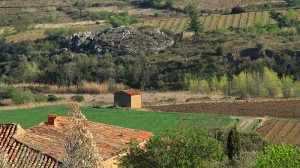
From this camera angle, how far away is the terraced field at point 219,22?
10716 centimetres

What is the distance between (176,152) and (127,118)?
3311 centimetres

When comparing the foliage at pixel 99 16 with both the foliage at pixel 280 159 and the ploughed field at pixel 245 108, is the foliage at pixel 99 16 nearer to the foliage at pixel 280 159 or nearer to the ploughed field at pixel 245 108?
the ploughed field at pixel 245 108

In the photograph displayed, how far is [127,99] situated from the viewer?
218 ft

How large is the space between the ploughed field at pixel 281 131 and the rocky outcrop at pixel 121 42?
41148 mm

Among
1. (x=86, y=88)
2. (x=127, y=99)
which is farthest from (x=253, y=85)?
(x=86, y=88)

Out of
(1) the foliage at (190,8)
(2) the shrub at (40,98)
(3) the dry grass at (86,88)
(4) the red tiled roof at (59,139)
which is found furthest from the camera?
(1) the foliage at (190,8)

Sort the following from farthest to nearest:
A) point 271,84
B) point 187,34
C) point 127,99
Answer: point 187,34, point 271,84, point 127,99

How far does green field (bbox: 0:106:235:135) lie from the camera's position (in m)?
55.5

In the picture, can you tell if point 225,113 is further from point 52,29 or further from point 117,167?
point 52,29

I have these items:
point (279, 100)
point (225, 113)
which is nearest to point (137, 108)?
point (225, 113)

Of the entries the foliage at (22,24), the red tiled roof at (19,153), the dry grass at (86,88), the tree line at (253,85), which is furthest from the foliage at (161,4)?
the red tiled roof at (19,153)

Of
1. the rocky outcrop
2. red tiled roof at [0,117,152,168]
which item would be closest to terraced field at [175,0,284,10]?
the rocky outcrop

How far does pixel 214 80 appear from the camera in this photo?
249 ft

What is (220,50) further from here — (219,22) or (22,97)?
(22,97)
